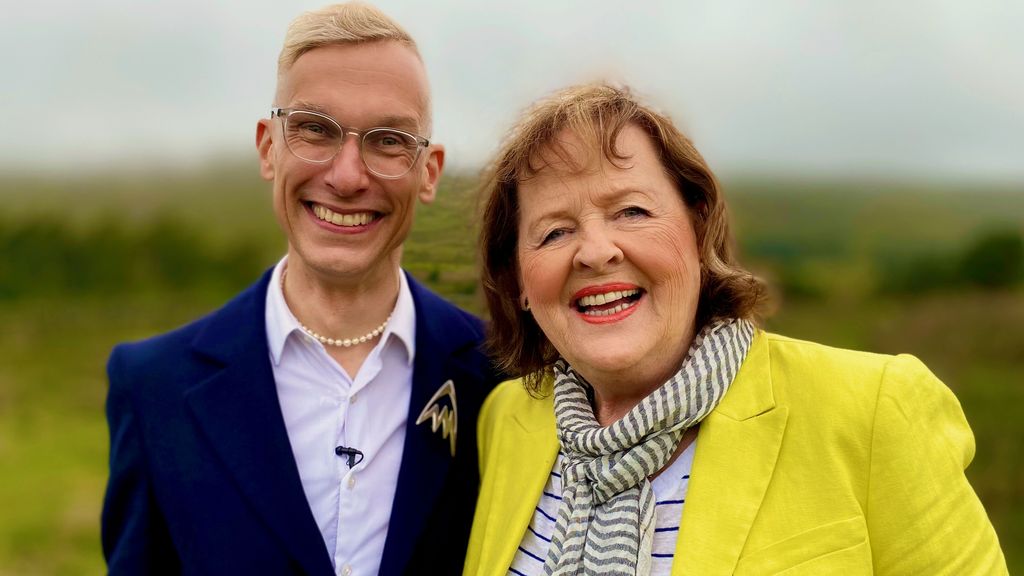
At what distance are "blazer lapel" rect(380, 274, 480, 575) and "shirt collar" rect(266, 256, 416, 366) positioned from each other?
27mm

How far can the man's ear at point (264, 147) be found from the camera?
8.00 ft

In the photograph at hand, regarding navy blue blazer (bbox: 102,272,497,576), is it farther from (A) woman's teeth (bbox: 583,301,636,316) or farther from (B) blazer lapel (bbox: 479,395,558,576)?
(A) woman's teeth (bbox: 583,301,636,316)

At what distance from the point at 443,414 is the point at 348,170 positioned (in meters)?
0.73

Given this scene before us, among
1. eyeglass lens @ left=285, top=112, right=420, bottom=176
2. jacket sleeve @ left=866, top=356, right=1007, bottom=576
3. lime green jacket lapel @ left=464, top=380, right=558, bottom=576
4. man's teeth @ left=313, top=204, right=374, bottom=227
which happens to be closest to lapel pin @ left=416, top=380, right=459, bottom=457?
lime green jacket lapel @ left=464, top=380, right=558, bottom=576

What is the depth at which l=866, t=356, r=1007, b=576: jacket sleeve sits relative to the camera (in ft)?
5.24

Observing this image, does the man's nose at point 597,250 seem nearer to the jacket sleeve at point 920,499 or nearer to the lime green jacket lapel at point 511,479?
the lime green jacket lapel at point 511,479

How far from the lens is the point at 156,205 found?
11.2 meters

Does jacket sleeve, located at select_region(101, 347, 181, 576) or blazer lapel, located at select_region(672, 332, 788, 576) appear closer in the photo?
blazer lapel, located at select_region(672, 332, 788, 576)

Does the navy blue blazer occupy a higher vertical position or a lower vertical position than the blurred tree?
higher

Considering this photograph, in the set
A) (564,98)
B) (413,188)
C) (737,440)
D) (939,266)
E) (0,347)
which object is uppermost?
(564,98)

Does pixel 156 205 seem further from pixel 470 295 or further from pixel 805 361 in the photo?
pixel 805 361

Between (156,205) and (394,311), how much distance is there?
388 inches

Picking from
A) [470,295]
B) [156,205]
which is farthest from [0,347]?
[470,295]

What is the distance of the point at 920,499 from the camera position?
1.60 m
